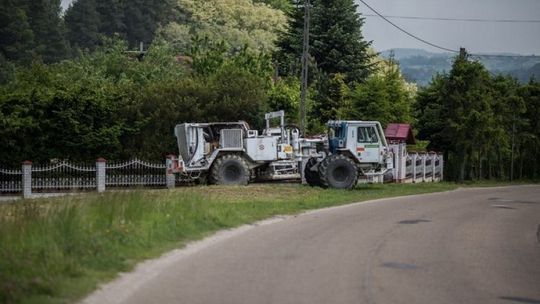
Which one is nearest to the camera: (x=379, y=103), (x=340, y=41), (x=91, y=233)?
(x=91, y=233)

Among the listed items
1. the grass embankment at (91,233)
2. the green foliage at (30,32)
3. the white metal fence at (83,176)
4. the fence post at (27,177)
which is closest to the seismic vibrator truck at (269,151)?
the white metal fence at (83,176)

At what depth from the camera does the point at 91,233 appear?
535 inches

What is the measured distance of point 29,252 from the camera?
1159cm

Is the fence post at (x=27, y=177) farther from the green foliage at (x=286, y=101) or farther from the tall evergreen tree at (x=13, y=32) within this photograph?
the tall evergreen tree at (x=13, y=32)

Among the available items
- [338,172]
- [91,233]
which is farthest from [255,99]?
[91,233]

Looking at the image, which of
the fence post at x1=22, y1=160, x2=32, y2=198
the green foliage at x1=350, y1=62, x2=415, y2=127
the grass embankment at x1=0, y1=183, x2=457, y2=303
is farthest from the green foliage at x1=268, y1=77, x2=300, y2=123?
the grass embankment at x1=0, y1=183, x2=457, y2=303

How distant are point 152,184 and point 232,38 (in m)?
64.1

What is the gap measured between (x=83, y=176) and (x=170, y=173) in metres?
3.89

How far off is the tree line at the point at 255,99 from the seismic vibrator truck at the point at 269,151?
4.09 m

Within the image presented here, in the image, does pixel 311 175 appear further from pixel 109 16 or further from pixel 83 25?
pixel 109 16

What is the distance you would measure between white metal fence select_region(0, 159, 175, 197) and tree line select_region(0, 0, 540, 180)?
1.99 meters

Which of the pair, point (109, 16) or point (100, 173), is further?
point (109, 16)

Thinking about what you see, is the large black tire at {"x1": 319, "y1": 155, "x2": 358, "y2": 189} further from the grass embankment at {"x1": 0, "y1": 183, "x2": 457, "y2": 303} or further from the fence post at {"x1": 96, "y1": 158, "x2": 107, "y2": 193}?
the fence post at {"x1": 96, "y1": 158, "x2": 107, "y2": 193}

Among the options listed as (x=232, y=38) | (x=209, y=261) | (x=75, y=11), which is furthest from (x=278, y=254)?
(x=75, y=11)
